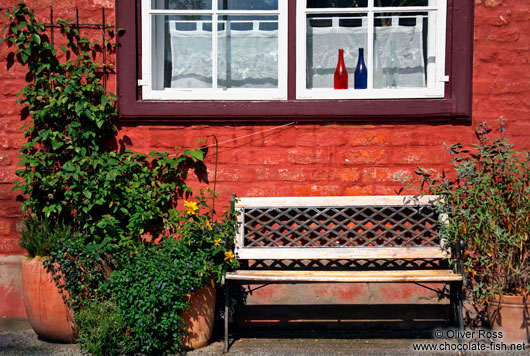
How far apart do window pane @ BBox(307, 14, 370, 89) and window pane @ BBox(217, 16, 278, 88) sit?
0.99 ft

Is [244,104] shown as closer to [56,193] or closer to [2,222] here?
[56,193]

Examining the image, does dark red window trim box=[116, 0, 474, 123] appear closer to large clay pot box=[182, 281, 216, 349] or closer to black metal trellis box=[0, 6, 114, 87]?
black metal trellis box=[0, 6, 114, 87]

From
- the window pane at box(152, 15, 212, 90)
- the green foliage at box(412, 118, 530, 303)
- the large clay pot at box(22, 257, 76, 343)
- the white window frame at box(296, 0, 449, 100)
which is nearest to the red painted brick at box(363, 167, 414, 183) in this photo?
the green foliage at box(412, 118, 530, 303)

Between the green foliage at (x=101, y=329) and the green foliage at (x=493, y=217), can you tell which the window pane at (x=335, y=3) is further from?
the green foliage at (x=101, y=329)

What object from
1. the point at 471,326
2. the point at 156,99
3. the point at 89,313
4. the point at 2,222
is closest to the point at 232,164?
the point at 156,99

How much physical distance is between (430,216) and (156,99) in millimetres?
2376

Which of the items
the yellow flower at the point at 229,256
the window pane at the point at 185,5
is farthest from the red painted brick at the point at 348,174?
the window pane at the point at 185,5

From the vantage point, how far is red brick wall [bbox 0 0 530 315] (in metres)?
4.93

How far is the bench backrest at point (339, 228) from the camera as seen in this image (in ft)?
15.1

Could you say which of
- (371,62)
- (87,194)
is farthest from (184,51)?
(371,62)

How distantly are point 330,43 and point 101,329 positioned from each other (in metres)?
2.87

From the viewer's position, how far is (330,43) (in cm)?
514

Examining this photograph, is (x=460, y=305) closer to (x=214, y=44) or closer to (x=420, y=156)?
(x=420, y=156)

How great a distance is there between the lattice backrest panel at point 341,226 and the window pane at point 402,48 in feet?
3.54
